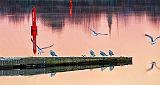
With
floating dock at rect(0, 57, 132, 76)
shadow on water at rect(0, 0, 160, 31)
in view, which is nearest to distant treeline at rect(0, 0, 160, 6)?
shadow on water at rect(0, 0, 160, 31)

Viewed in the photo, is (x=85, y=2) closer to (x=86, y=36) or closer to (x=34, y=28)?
(x=86, y=36)

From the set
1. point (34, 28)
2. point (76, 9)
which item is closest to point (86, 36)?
point (76, 9)

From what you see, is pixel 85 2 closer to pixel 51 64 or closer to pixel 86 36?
pixel 86 36

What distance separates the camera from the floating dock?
1546 millimetres

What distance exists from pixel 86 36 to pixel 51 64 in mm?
246

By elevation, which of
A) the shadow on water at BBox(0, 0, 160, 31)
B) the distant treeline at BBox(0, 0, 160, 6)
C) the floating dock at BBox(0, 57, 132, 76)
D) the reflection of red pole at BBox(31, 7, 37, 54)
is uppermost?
the distant treeline at BBox(0, 0, 160, 6)

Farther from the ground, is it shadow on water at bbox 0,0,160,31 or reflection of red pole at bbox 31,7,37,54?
shadow on water at bbox 0,0,160,31

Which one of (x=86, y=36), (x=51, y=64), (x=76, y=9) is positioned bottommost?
(x=51, y=64)

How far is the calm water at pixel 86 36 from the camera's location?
154cm

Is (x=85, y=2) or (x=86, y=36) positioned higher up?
(x=85, y=2)

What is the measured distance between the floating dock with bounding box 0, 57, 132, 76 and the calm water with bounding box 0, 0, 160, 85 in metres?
0.03

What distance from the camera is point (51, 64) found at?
5.22 feet

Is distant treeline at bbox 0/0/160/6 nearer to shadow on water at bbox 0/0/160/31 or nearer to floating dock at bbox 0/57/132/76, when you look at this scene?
shadow on water at bbox 0/0/160/31

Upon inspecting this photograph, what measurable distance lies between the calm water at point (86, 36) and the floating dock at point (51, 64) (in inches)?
1.1
